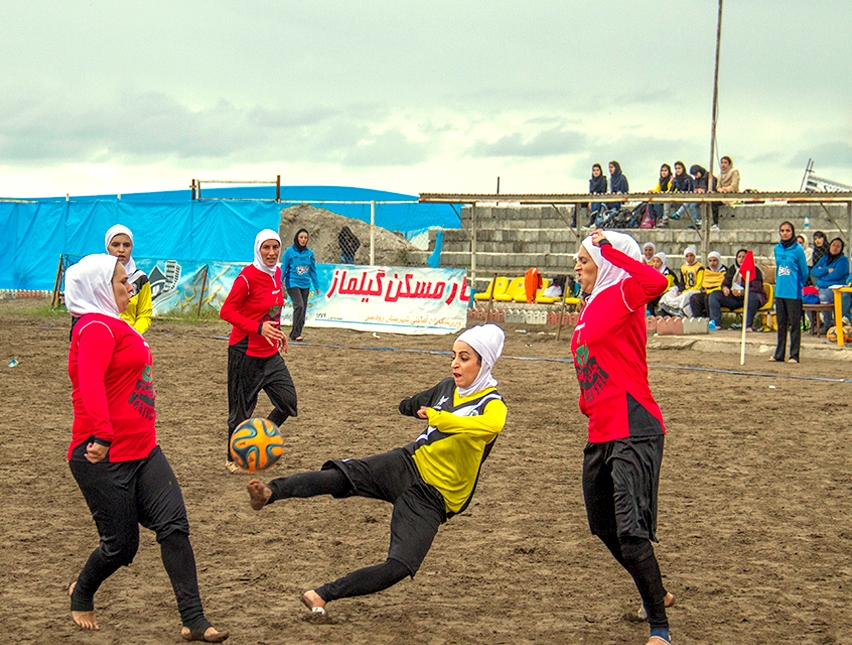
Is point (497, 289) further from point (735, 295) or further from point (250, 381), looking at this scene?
point (250, 381)

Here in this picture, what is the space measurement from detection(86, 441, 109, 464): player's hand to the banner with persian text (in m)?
14.5

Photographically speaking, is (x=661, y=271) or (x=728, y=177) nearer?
(x=661, y=271)

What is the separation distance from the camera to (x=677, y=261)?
72.2 feet

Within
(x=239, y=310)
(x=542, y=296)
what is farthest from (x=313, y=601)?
(x=542, y=296)

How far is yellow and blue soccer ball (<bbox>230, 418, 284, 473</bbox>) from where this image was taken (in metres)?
5.76

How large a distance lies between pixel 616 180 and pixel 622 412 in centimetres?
2002

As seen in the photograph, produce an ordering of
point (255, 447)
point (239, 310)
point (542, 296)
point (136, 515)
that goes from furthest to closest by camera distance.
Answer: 1. point (542, 296)
2. point (239, 310)
3. point (255, 447)
4. point (136, 515)

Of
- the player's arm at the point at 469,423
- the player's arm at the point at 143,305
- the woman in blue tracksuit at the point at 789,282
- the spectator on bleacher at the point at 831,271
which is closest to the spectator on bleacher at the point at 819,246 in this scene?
the spectator on bleacher at the point at 831,271

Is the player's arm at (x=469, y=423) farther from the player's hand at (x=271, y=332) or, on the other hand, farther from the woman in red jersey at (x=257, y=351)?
the woman in red jersey at (x=257, y=351)

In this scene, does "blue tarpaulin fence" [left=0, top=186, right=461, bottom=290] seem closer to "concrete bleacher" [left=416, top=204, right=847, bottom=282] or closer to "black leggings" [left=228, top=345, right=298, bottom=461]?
"concrete bleacher" [left=416, top=204, right=847, bottom=282]

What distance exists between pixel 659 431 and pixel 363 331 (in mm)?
14535

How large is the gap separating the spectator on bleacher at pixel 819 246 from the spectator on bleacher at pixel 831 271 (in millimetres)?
485

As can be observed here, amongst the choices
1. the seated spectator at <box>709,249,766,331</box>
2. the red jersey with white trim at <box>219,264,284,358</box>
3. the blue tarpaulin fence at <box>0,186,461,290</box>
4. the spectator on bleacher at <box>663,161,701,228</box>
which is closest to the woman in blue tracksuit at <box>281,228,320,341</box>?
the blue tarpaulin fence at <box>0,186,461,290</box>

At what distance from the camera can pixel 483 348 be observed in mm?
4973
